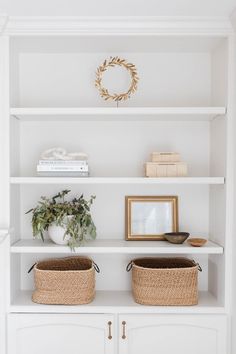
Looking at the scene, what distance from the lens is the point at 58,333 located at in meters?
2.16

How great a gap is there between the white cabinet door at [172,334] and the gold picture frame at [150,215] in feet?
1.66

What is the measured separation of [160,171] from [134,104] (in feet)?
1.67

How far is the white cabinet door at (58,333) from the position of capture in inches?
84.5

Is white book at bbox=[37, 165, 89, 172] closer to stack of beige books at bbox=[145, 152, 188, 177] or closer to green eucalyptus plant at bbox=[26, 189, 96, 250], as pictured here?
green eucalyptus plant at bbox=[26, 189, 96, 250]

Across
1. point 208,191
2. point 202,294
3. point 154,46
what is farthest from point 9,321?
point 154,46

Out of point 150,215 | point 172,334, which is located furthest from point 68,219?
point 172,334

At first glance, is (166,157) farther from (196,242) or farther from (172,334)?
(172,334)

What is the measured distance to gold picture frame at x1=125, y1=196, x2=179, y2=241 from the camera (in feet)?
7.98

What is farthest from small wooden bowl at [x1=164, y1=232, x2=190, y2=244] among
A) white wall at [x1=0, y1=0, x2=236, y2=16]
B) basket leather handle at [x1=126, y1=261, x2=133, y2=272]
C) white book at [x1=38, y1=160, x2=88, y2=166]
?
white wall at [x1=0, y1=0, x2=236, y2=16]

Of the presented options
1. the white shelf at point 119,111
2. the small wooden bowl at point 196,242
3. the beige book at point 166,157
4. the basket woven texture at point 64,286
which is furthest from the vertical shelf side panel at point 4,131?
the small wooden bowl at point 196,242

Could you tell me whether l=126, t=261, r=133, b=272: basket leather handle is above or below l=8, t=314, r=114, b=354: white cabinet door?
above

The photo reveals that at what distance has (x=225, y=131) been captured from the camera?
85.2 inches

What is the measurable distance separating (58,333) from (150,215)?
33.9 inches

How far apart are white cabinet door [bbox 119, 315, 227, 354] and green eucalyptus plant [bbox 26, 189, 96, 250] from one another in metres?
0.50
